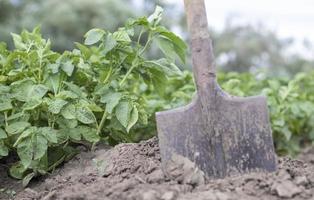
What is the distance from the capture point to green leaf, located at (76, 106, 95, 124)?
2072mm

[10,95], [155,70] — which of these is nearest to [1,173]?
[10,95]

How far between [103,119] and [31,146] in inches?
14.0

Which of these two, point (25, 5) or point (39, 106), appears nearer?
point (39, 106)

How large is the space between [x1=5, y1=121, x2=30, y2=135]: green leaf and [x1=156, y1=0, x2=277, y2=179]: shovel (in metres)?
0.54

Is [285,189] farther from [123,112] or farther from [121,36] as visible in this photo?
[121,36]

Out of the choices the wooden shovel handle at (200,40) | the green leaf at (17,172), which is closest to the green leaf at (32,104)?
the green leaf at (17,172)

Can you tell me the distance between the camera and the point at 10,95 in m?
2.13

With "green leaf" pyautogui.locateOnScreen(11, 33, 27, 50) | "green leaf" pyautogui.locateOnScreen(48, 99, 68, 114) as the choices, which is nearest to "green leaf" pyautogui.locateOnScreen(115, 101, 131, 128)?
"green leaf" pyautogui.locateOnScreen(48, 99, 68, 114)

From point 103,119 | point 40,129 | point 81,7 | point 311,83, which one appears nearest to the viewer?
point 40,129

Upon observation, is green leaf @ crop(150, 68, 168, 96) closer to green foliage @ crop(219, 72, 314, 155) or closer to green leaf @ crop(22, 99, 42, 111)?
green leaf @ crop(22, 99, 42, 111)

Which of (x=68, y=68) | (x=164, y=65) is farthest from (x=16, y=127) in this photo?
(x=164, y=65)

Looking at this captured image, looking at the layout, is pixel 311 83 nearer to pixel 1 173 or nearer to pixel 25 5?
pixel 1 173

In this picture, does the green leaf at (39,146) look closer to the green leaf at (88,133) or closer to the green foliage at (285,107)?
the green leaf at (88,133)

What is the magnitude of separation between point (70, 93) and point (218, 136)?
0.63 metres
